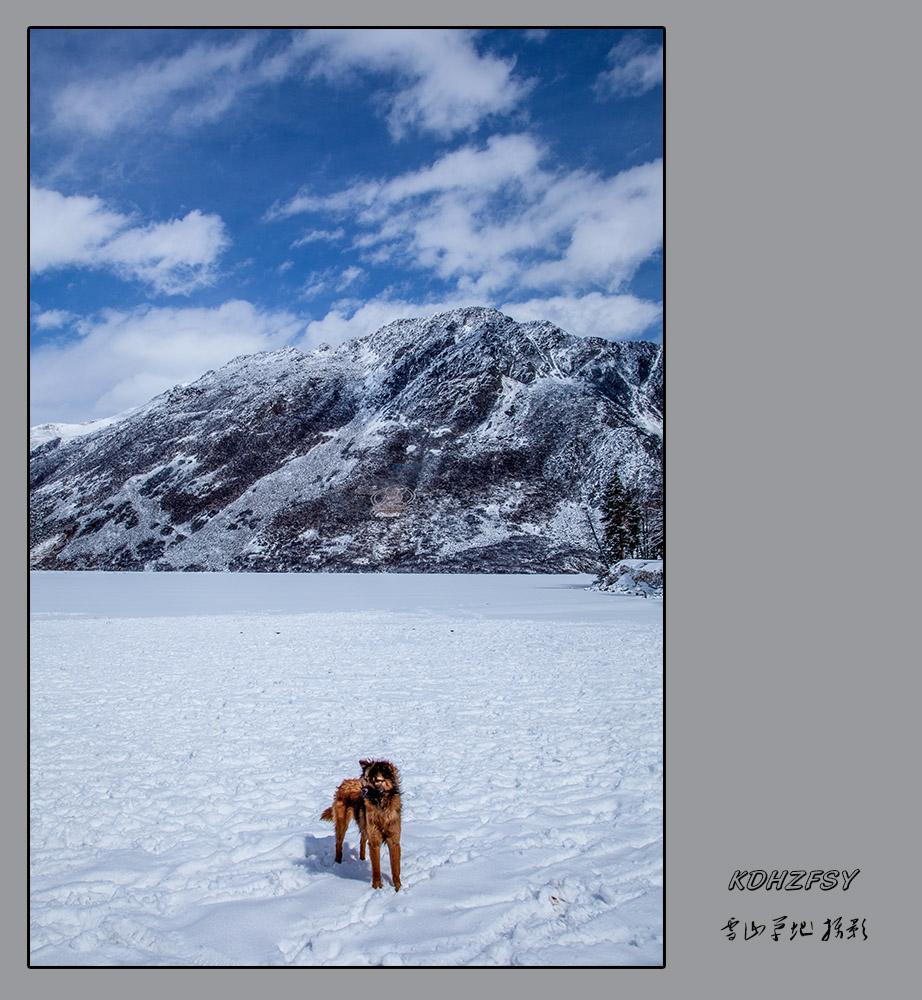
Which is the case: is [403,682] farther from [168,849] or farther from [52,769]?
[168,849]

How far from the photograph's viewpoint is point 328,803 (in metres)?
6.41

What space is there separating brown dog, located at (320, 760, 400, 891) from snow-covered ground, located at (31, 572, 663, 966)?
0.86ft

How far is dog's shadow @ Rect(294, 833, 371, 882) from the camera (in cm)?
480

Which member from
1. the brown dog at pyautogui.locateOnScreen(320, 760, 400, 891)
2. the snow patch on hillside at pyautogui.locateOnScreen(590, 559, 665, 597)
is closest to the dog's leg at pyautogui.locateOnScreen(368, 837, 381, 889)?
the brown dog at pyautogui.locateOnScreen(320, 760, 400, 891)

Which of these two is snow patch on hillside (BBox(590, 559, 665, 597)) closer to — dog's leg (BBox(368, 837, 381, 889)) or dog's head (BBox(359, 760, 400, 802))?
dog's leg (BBox(368, 837, 381, 889))

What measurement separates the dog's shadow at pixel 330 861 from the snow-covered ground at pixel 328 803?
2 cm

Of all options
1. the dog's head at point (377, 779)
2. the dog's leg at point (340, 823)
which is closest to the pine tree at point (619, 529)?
the dog's leg at point (340, 823)

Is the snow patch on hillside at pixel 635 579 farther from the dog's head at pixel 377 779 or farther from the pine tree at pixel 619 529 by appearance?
the dog's head at pixel 377 779

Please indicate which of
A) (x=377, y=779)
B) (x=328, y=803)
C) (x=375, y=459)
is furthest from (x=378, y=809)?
(x=375, y=459)

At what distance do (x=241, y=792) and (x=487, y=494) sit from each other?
9804 cm

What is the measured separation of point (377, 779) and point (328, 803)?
279cm

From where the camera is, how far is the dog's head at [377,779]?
408 cm

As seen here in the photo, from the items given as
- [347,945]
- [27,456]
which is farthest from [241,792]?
[27,456]

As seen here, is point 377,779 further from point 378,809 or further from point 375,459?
point 375,459
